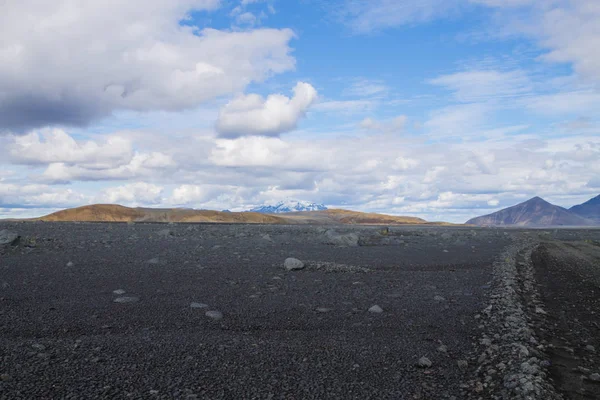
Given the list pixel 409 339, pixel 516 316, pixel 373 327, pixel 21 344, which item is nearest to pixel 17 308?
pixel 21 344

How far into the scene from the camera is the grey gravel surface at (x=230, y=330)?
403 cm

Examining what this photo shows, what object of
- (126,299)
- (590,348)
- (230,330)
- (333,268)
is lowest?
(590,348)

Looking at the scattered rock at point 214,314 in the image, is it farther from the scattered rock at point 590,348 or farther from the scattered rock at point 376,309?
the scattered rock at point 590,348

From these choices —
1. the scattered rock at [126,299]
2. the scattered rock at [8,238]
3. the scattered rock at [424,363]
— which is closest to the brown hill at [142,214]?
the scattered rock at [8,238]

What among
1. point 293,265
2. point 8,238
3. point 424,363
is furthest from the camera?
point 8,238

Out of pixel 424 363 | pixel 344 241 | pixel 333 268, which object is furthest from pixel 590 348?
pixel 344 241

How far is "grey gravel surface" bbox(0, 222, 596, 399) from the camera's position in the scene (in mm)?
4031

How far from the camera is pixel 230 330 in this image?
5.80 meters

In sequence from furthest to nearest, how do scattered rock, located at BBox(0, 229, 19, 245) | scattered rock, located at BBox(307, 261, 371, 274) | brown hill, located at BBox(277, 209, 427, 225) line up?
brown hill, located at BBox(277, 209, 427, 225) < scattered rock, located at BBox(0, 229, 19, 245) < scattered rock, located at BBox(307, 261, 371, 274)

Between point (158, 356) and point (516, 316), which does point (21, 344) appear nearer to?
point (158, 356)

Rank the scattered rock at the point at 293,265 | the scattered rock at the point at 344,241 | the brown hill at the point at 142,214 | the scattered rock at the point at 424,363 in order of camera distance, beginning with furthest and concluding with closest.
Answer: the brown hill at the point at 142,214, the scattered rock at the point at 344,241, the scattered rock at the point at 293,265, the scattered rock at the point at 424,363

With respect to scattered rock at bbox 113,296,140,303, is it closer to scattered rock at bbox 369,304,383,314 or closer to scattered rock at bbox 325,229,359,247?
scattered rock at bbox 369,304,383,314

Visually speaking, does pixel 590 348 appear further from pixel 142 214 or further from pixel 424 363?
pixel 142 214

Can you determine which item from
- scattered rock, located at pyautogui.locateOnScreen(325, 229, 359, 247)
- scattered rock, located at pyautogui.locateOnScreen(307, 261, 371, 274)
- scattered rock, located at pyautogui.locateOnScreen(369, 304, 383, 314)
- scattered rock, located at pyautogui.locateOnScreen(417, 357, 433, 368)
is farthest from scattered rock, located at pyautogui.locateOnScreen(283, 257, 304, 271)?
scattered rock, located at pyautogui.locateOnScreen(325, 229, 359, 247)
